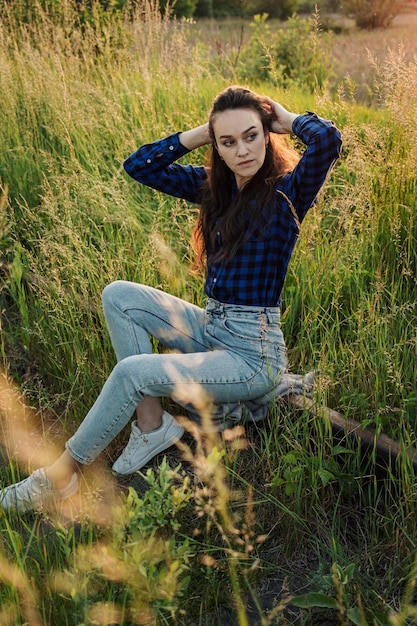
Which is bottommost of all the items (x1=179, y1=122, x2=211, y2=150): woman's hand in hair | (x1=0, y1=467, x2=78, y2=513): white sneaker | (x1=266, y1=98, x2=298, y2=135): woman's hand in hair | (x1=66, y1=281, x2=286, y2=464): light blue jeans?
(x1=0, y1=467, x2=78, y2=513): white sneaker

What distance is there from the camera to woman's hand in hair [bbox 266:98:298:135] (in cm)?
263

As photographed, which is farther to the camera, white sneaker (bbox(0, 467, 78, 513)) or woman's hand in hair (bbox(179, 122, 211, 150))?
woman's hand in hair (bbox(179, 122, 211, 150))

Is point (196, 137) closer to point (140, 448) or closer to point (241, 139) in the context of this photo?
point (241, 139)

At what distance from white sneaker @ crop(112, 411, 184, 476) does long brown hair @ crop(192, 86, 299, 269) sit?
726 mm

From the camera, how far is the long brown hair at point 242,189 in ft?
8.44

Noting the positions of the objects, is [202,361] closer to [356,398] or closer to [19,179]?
[356,398]

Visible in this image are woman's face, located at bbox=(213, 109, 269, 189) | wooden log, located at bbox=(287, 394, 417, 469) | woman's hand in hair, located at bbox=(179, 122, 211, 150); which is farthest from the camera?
woman's hand in hair, located at bbox=(179, 122, 211, 150)

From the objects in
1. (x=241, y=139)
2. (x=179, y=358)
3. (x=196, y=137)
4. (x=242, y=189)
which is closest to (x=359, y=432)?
(x=179, y=358)

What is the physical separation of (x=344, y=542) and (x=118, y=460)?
0.90 metres

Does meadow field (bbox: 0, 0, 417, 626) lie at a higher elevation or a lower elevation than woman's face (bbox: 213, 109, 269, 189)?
lower

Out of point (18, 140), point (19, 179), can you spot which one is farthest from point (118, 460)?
point (18, 140)

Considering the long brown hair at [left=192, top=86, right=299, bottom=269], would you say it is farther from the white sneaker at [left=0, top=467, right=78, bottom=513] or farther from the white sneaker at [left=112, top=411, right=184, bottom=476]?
the white sneaker at [left=0, top=467, right=78, bottom=513]

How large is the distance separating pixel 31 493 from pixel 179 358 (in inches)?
28.7

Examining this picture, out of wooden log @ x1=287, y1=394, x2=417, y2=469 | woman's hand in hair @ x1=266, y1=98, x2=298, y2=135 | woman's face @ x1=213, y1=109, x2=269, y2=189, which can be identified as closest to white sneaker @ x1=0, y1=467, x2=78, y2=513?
wooden log @ x1=287, y1=394, x2=417, y2=469
